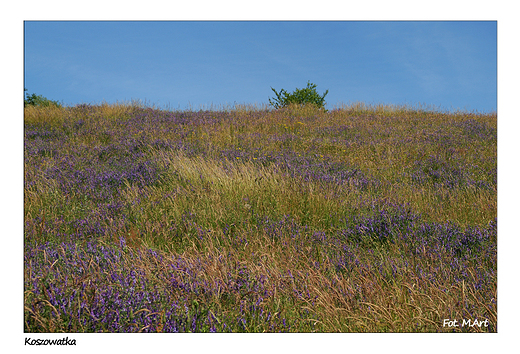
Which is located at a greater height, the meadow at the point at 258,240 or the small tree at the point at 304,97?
the small tree at the point at 304,97

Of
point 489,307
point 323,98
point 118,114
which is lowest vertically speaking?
point 489,307

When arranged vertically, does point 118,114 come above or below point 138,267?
above

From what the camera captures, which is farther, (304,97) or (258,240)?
(304,97)

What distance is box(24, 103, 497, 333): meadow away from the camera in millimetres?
2004

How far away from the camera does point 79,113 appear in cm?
1205

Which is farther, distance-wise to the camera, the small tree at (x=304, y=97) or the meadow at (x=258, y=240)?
the small tree at (x=304, y=97)

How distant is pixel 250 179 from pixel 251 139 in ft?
14.2

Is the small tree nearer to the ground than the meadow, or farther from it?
farther from it

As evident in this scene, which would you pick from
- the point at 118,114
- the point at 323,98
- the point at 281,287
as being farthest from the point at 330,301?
the point at 323,98

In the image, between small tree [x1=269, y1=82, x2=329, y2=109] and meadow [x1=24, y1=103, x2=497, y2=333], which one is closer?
meadow [x1=24, y1=103, x2=497, y2=333]

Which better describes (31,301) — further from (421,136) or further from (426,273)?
(421,136)

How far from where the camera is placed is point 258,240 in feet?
10.6

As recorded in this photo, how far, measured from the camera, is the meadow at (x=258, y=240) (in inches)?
78.9

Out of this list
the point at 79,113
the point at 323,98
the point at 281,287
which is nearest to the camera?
the point at 281,287
